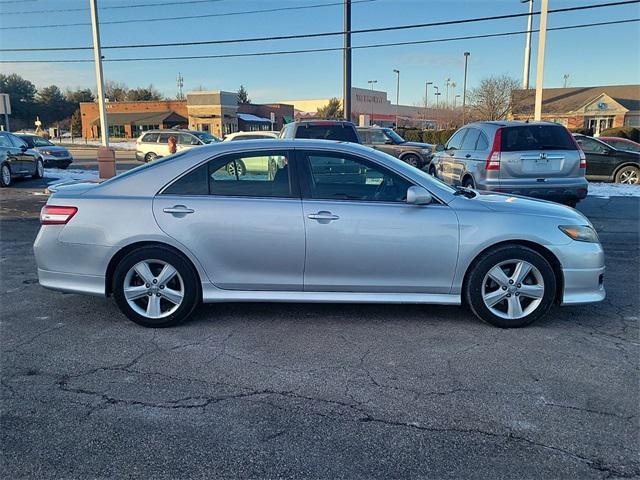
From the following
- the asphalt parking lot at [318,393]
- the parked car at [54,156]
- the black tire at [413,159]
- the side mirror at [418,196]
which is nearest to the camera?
the asphalt parking lot at [318,393]

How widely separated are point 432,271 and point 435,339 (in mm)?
561

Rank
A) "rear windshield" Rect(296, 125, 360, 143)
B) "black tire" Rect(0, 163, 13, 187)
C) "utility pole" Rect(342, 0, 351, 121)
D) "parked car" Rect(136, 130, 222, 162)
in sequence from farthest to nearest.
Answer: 1. "parked car" Rect(136, 130, 222, 162)
2. "utility pole" Rect(342, 0, 351, 121)
3. "black tire" Rect(0, 163, 13, 187)
4. "rear windshield" Rect(296, 125, 360, 143)

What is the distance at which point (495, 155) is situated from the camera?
8.55 metres

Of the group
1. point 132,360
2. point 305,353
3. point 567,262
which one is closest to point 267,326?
point 305,353

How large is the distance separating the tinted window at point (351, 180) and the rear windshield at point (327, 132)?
7.61 metres

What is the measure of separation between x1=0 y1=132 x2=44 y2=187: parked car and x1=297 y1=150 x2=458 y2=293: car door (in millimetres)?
13465

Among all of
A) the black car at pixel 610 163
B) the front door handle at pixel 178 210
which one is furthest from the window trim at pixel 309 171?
the black car at pixel 610 163

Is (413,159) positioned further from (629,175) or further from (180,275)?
(180,275)

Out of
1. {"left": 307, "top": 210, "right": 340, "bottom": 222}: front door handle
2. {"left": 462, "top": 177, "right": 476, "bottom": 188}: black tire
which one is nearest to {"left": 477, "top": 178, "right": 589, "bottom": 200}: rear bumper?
{"left": 462, "top": 177, "right": 476, "bottom": 188}: black tire

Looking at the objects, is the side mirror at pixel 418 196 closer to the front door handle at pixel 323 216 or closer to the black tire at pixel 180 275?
the front door handle at pixel 323 216

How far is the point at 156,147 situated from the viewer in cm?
2391

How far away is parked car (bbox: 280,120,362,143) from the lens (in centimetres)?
1191

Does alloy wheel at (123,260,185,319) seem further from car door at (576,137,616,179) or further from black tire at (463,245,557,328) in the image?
car door at (576,137,616,179)

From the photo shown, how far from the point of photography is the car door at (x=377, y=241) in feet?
13.7
